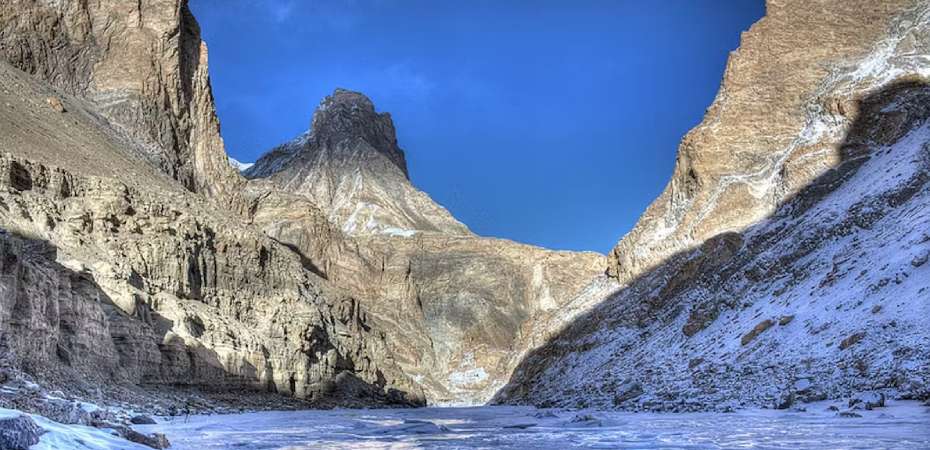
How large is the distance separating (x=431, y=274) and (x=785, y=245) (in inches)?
A: 4498

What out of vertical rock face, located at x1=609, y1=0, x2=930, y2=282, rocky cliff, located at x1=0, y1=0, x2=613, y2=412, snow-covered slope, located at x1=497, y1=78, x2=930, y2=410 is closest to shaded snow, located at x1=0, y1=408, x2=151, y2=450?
rocky cliff, located at x1=0, y1=0, x2=613, y2=412

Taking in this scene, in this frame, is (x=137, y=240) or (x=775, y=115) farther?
(x=775, y=115)

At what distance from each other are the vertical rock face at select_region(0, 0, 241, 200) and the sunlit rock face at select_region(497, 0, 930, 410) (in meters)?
40.8

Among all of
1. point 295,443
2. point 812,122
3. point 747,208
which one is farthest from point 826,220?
point 295,443

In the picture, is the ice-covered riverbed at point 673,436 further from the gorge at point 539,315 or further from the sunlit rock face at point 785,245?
the sunlit rock face at point 785,245

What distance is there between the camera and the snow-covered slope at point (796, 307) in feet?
102

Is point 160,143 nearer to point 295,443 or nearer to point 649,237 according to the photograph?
point 649,237

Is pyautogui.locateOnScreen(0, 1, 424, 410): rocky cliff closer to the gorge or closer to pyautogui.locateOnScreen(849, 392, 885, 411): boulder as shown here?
the gorge

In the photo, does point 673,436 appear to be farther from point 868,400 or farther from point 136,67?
point 136,67

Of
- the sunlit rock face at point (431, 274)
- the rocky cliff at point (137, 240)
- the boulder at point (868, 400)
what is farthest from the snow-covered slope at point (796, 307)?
the sunlit rock face at point (431, 274)

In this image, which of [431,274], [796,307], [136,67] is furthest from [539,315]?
[431,274]

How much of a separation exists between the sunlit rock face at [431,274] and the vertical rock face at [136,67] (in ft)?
89.7

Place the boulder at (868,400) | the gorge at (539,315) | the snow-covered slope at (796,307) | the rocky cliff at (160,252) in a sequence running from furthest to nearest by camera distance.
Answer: the rocky cliff at (160,252) → the gorge at (539,315) → the snow-covered slope at (796,307) → the boulder at (868,400)

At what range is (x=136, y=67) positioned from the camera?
83750mm
